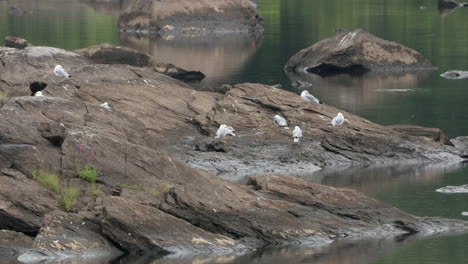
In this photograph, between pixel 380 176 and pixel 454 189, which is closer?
pixel 454 189

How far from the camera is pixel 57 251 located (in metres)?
28.9

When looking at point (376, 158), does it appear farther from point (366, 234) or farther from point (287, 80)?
point (287, 80)

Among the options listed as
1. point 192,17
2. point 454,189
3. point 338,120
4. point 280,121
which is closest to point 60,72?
point 280,121

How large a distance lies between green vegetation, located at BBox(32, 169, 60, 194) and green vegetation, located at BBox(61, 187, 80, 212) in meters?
0.20

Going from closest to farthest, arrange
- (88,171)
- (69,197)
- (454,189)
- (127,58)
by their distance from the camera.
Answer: (69,197), (88,171), (454,189), (127,58)

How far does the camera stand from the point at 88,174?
103ft

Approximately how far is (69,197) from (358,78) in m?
39.8

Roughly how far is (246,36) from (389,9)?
25635 millimetres

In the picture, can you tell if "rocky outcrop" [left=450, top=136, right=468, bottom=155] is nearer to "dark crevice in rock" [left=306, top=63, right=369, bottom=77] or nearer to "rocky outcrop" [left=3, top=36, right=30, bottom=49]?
"dark crevice in rock" [left=306, top=63, right=369, bottom=77]

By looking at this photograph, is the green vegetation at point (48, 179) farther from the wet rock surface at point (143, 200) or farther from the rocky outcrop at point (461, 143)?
the rocky outcrop at point (461, 143)

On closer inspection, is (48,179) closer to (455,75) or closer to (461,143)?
(461,143)

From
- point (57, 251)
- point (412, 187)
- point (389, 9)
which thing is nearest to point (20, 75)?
point (412, 187)

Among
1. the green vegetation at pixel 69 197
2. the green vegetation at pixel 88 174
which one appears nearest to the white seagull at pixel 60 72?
the green vegetation at pixel 88 174

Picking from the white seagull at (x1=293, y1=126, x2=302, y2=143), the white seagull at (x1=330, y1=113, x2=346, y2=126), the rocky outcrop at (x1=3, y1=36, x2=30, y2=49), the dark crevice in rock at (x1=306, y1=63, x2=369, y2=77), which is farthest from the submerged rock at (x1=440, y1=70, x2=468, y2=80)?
the white seagull at (x1=293, y1=126, x2=302, y2=143)
